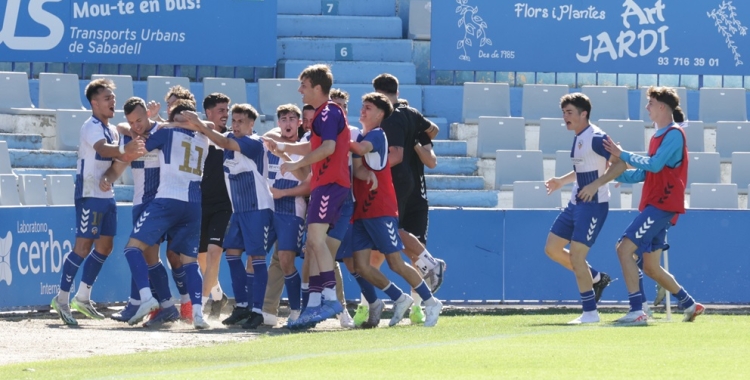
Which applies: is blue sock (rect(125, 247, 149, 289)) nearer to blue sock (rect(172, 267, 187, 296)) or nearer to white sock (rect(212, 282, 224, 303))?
blue sock (rect(172, 267, 187, 296))

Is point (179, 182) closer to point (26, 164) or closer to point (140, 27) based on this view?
point (26, 164)

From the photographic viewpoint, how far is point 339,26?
70.7 ft

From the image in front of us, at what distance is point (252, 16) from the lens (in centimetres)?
1977

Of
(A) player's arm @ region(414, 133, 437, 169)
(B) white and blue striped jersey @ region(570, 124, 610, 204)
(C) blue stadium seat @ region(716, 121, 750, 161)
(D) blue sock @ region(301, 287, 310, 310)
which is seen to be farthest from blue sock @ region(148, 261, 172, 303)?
(C) blue stadium seat @ region(716, 121, 750, 161)

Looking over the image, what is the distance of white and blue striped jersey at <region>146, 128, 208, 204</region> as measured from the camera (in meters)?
11.4

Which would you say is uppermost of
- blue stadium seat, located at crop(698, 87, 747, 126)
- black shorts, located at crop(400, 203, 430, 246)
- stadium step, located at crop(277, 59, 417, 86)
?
stadium step, located at crop(277, 59, 417, 86)

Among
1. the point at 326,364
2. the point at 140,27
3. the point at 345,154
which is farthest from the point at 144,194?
the point at 140,27

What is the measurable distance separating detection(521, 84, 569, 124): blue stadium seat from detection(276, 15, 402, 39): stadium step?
2.65m

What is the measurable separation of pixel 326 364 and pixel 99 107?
473 cm

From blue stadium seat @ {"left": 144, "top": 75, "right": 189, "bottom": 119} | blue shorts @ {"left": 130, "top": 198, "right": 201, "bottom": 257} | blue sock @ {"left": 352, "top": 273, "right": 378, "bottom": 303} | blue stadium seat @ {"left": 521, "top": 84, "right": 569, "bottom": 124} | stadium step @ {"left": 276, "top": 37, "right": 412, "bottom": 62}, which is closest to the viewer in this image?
blue shorts @ {"left": 130, "top": 198, "right": 201, "bottom": 257}

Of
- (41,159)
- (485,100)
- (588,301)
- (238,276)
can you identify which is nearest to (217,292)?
(238,276)

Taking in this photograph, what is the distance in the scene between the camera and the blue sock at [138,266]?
11.4 m

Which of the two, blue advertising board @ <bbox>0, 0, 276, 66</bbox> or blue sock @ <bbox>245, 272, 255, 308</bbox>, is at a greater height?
blue advertising board @ <bbox>0, 0, 276, 66</bbox>

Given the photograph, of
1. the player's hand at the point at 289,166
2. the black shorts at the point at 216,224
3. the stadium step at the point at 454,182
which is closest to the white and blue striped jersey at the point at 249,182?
the player's hand at the point at 289,166
